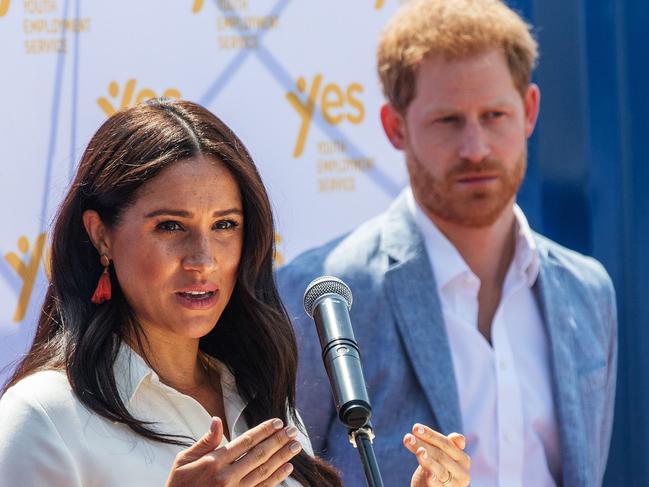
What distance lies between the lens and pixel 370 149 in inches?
134

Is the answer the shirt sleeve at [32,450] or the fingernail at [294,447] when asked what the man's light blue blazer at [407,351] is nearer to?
the shirt sleeve at [32,450]

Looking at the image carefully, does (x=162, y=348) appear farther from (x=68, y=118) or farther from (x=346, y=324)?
(x=68, y=118)

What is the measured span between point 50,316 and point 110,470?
36 cm

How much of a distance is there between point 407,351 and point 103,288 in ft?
3.65

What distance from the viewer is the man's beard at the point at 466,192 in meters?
3.34

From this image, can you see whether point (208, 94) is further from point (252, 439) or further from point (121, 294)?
point (252, 439)

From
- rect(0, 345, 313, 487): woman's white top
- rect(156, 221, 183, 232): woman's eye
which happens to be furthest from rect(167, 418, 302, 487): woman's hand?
rect(156, 221, 183, 232): woman's eye

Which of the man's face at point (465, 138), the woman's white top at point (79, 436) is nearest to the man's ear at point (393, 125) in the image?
the man's face at point (465, 138)

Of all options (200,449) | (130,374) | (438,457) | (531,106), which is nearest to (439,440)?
(438,457)

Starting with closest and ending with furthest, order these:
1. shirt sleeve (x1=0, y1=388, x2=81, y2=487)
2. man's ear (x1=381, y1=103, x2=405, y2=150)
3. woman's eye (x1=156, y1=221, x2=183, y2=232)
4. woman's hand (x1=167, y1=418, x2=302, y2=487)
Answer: woman's hand (x1=167, y1=418, x2=302, y2=487) → shirt sleeve (x1=0, y1=388, x2=81, y2=487) → woman's eye (x1=156, y1=221, x2=183, y2=232) → man's ear (x1=381, y1=103, x2=405, y2=150)

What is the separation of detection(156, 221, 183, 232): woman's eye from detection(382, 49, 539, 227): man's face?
1235mm

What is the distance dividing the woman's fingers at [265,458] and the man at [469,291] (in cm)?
125

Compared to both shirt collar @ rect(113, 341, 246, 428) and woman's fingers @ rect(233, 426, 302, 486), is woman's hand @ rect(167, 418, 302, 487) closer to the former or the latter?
woman's fingers @ rect(233, 426, 302, 486)

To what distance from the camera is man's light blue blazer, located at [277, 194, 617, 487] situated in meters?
3.16
